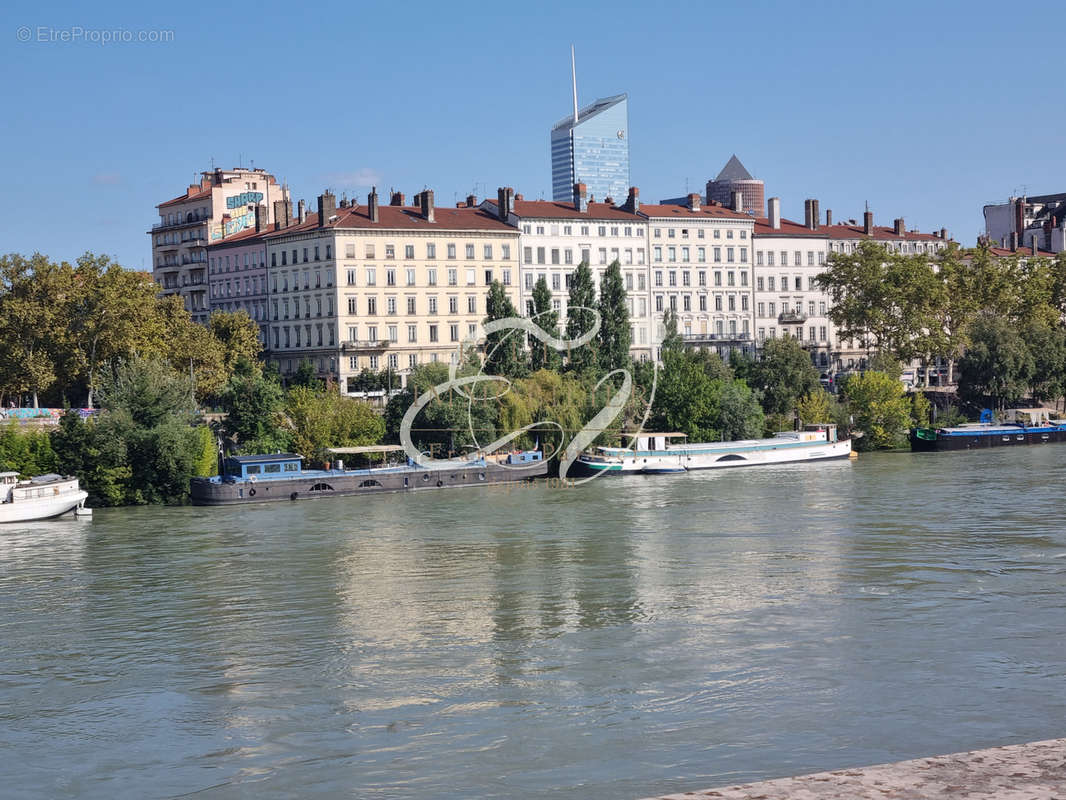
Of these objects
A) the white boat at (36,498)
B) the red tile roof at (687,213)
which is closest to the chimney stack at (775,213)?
the red tile roof at (687,213)

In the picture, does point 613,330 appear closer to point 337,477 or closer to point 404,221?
point 337,477

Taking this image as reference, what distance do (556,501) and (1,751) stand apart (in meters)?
31.9

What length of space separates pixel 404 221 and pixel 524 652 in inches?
2488

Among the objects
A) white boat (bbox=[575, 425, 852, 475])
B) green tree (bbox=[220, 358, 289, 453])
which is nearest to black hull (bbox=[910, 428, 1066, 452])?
white boat (bbox=[575, 425, 852, 475])

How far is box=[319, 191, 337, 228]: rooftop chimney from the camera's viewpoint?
3314 inches

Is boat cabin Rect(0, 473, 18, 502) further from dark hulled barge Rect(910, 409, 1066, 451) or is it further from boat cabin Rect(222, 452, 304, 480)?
dark hulled barge Rect(910, 409, 1066, 451)

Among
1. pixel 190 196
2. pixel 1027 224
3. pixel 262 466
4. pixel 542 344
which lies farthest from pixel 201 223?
Result: pixel 1027 224

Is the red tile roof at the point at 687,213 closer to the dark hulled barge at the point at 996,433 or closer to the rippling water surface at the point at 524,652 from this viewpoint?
the dark hulled barge at the point at 996,433

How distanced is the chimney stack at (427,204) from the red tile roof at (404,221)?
291mm

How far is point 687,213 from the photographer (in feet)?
317

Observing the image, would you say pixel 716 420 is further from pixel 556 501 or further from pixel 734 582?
pixel 734 582

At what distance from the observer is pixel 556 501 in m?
50.3

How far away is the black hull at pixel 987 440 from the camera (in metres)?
72.4

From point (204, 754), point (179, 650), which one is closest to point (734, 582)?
point (179, 650)
